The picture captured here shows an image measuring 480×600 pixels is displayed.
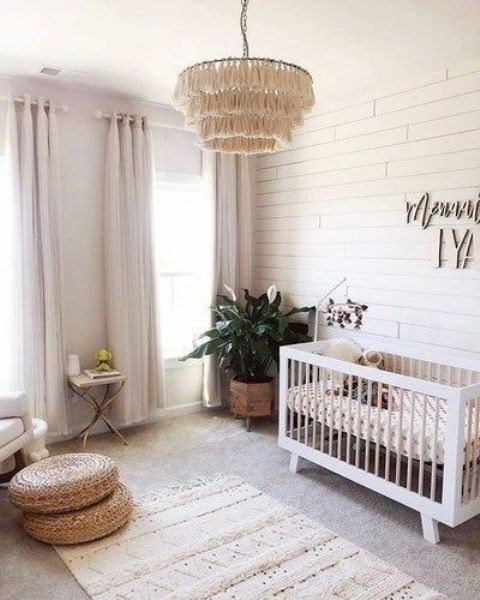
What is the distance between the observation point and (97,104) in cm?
369

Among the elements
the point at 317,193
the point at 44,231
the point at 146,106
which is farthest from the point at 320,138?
the point at 44,231

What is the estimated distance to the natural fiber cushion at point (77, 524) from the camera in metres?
2.35

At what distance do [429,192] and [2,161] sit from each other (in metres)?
2.73

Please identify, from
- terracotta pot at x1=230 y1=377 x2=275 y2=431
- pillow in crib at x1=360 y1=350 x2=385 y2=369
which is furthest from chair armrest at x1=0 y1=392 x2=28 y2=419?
pillow in crib at x1=360 y1=350 x2=385 y2=369

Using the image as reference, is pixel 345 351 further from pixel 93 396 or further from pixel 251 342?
pixel 93 396

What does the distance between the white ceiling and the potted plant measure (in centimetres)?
166

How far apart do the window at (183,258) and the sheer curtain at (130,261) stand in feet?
0.76

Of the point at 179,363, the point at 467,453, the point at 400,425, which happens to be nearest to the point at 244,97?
the point at 400,425

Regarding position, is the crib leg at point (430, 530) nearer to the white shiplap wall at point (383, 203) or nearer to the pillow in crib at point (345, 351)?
the white shiplap wall at point (383, 203)

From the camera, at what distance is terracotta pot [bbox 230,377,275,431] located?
3928mm

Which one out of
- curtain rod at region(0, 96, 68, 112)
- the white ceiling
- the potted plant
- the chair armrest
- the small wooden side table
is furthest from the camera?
the potted plant

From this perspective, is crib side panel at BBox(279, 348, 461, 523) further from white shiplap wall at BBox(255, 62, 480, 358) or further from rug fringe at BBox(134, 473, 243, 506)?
white shiplap wall at BBox(255, 62, 480, 358)

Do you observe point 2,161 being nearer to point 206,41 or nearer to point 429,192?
point 206,41

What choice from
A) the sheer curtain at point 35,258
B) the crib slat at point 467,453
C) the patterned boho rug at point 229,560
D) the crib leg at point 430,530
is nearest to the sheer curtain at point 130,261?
the sheer curtain at point 35,258
